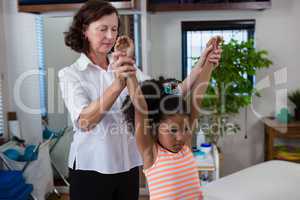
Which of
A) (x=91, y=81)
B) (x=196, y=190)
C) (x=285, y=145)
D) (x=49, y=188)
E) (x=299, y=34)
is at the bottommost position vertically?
(x=49, y=188)

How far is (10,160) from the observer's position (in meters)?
2.79

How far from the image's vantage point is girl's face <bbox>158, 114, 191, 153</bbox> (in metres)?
1.16

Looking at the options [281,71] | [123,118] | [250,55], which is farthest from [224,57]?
[123,118]

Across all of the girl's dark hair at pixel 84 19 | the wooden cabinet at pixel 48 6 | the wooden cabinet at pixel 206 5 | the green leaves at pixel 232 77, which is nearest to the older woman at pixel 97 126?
the girl's dark hair at pixel 84 19

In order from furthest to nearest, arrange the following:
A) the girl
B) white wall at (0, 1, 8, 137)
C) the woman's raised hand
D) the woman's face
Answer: white wall at (0, 1, 8, 137) → the woman's face → the girl → the woman's raised hand

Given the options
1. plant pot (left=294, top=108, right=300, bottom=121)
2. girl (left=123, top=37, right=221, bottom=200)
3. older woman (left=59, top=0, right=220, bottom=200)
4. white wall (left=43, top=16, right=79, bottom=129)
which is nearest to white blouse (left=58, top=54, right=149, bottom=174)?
older woman (left=59, top=0, right=220, bottom=200)

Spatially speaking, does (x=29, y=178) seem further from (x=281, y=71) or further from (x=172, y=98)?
(x=281, y=71)

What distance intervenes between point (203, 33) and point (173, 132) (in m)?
2.25

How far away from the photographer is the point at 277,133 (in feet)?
9.81

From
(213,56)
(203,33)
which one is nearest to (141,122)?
(213,56)

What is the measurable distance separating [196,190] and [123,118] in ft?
1.23

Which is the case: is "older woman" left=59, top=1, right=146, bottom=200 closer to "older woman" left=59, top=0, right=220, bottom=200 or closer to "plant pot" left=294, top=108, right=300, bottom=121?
"older woman" left=59, top=0, right=220, bottom=200

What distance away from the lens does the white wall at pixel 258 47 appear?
316 cm

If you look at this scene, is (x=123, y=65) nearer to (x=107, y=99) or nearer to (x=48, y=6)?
(x=107, y=99)
